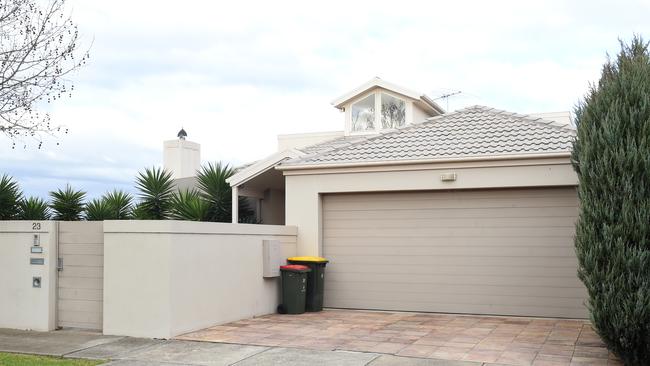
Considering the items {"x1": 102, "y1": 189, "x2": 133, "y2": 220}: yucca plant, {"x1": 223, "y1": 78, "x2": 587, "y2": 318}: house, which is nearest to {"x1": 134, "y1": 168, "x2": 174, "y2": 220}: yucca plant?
{"x1": 102, "y1": 189, "x2": 133, "y2": 220}: yucca plant

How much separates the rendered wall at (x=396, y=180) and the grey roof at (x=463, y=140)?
23 centimetres

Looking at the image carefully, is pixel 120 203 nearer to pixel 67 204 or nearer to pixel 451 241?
pixel 67 204

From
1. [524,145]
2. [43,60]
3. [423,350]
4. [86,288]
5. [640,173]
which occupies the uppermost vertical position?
[43,60]

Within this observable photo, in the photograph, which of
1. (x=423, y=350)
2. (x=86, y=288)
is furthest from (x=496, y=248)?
(x=86, y=288)

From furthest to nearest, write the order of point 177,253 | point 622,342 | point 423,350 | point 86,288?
1. point 86,288
2. point 177,253
3. point 423,350
4. point 622,342

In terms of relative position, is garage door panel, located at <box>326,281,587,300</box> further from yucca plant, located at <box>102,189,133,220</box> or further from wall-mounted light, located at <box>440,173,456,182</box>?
yucca plant, located at <box>102,189,133,220</box>

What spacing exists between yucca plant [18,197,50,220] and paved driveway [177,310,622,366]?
29.3 feet

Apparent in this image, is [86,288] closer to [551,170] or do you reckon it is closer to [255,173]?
[255,173]

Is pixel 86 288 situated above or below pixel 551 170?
below

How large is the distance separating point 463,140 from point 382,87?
6.35m

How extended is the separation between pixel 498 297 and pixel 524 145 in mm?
3007

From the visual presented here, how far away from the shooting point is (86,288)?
11.5m

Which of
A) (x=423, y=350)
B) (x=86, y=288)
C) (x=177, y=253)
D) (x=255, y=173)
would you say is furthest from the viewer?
(x=255, y=173)

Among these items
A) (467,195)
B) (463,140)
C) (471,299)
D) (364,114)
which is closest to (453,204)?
(467,195)
